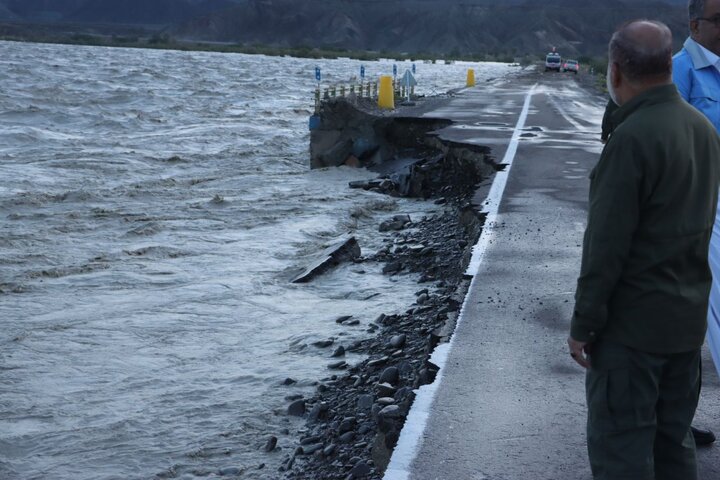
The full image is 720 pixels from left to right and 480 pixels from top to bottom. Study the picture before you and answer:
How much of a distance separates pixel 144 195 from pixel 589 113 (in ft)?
46.1

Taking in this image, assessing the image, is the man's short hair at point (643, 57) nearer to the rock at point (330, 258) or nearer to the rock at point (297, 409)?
the rock at point (297, 409)

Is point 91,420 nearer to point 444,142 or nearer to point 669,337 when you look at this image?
point 669,337

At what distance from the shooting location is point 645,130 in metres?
3.10

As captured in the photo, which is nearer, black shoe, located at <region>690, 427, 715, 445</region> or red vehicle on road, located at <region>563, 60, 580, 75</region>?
black shoe, located at <region>690, 427, 715, 445</region>

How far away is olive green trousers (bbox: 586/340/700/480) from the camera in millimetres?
3180

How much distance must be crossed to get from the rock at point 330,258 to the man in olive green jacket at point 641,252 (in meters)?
8.36

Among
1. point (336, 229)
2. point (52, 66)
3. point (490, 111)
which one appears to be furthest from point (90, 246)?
point (52, 66)

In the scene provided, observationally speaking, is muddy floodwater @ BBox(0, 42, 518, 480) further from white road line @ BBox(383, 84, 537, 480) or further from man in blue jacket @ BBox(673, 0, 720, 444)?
man in blue jacket @ BBox(673, 0, 720, 444)

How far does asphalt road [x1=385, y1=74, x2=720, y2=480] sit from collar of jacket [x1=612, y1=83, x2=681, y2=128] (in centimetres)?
193

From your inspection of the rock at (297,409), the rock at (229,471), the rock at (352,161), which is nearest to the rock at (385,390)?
the rock at (297,409)

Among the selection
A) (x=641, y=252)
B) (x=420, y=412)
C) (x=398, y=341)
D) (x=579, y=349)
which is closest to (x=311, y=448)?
(x=420, y=412)

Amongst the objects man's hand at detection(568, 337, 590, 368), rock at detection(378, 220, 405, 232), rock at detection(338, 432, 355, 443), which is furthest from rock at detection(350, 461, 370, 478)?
rock at detection(378, 220, 405, 232)

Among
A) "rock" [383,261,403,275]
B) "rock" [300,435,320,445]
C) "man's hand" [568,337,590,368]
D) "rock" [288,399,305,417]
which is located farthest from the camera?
"rock" [383,261,403,275]

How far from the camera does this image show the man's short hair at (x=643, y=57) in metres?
3.18
